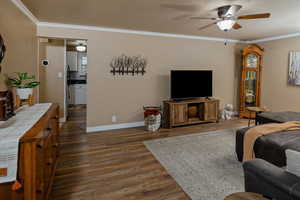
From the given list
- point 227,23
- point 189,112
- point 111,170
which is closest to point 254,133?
point 227,23

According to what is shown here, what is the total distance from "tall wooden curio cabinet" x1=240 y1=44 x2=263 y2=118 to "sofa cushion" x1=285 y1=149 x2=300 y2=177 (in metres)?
4.57

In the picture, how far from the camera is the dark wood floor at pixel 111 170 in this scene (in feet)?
6.77

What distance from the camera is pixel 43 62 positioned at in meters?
4.52

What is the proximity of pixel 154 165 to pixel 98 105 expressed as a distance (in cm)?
Answer: 223

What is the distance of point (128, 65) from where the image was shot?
14.7ft

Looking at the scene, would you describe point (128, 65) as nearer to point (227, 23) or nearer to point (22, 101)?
point (227, 23)

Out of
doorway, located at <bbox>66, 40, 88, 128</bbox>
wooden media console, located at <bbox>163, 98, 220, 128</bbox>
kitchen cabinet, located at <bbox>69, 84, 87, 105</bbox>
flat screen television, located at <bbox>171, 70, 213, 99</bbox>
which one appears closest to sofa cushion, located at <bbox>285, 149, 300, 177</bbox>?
wooden media console, located at <bbox>163, 98, 220, 128</bbox>

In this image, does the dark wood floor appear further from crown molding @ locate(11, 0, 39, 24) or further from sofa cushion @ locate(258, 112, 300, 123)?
crown molding @ locate(11, 0, 39, 24)

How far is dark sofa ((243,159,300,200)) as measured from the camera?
1131 mm

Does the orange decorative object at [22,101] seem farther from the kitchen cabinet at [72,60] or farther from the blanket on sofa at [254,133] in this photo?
the kitchen cabinet at [72,60]

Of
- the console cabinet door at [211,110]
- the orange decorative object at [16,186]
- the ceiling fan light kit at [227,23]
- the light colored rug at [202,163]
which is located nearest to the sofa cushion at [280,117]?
the light colored rug at [202,163]

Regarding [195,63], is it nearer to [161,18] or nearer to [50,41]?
[161,18]

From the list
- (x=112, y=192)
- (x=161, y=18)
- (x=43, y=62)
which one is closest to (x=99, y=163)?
(x=112, y=192)

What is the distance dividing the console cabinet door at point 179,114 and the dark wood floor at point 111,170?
495mm
